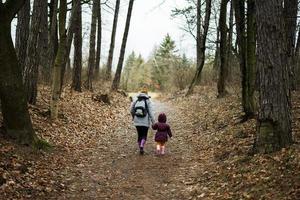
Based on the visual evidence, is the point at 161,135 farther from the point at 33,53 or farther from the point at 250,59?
the point at 33,53

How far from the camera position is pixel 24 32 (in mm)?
13578

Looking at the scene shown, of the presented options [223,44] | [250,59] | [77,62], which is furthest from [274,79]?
[77,62]

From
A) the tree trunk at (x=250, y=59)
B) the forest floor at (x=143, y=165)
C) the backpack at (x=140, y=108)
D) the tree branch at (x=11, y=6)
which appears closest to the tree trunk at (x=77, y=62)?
the forest floor at (x=143, y=165)

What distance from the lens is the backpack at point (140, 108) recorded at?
1198cm

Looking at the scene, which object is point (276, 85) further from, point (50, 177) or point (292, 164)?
point (50, 177)

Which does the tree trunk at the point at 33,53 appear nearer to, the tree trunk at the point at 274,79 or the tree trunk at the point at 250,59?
the tree trunk at the point at 250,59

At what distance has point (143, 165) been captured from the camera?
1060 centimetres

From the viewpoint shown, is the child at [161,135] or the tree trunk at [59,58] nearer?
the child at [161,135]

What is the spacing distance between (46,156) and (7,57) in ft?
8.02

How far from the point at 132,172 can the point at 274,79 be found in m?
3.85

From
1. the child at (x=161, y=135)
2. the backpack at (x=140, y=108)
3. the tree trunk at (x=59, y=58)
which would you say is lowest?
the child at (x=161, y=135)

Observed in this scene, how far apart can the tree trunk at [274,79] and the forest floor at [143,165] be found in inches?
14.8

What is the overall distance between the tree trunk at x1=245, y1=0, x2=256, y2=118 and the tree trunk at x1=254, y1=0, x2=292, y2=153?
3779 mm

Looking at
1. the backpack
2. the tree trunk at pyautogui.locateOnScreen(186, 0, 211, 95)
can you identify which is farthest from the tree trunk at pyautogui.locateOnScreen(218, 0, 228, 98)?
the backpack
